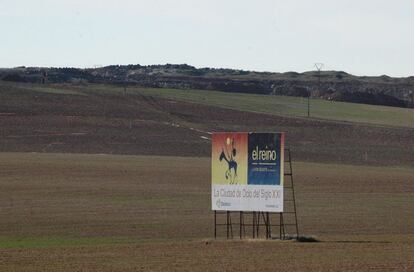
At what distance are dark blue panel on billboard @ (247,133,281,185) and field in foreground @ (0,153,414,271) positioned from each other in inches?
77.5

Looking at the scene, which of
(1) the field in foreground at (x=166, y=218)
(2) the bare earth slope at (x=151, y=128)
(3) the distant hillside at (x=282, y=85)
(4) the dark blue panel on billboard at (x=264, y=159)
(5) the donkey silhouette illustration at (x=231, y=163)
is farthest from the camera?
(3) the distant hillside at (x=282, y=85)

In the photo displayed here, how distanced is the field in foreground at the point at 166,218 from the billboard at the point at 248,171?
135cm

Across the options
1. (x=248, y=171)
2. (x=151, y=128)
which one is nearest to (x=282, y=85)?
(x=151, y=128)

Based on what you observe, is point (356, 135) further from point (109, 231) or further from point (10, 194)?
point (109, 231)

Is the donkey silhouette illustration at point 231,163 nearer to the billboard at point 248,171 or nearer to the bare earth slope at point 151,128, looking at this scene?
the billboard at point 248,171

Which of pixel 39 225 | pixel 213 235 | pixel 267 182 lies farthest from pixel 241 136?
pixel 39 225

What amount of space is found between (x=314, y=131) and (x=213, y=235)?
51.2 m

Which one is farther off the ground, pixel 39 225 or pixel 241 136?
pixel 241 136

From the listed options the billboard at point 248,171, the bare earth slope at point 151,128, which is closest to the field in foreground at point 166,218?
the billboard at point 248,171

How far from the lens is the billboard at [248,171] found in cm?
3341

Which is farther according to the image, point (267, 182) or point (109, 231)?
point (109, 231)

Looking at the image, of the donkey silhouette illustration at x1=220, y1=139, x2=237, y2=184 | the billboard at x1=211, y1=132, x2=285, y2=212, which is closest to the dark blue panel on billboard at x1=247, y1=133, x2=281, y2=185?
the billboard at x1=211, y1=132, x2=285, y2=212

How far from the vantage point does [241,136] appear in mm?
34031

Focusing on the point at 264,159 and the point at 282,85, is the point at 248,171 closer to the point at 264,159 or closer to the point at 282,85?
the point at 264,159
